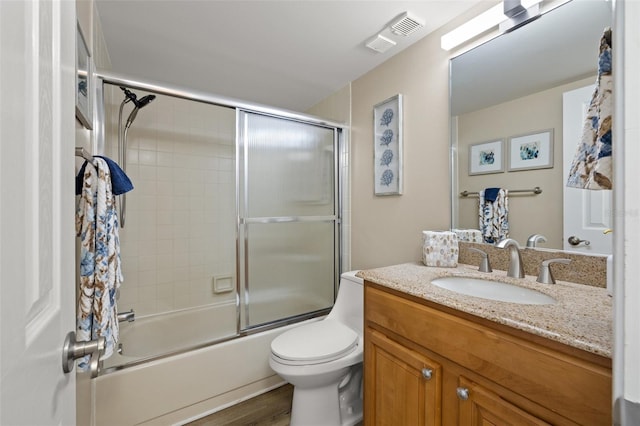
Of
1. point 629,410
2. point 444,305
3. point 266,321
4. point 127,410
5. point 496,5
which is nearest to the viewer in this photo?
point 629,410

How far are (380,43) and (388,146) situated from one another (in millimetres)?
631

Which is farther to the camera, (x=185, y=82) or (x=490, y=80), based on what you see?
(x=185, y=82)

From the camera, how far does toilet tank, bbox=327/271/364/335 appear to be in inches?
66.6

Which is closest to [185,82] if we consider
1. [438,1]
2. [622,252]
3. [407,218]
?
[438,1]

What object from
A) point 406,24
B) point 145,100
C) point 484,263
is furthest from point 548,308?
point 145,100

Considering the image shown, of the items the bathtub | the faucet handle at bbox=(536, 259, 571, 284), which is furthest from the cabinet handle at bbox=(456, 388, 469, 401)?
the bathtub

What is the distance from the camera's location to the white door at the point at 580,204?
41.6 inches

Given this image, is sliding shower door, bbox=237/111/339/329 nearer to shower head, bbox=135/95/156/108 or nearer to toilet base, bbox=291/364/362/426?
shower head, bbox=135/95/156/108

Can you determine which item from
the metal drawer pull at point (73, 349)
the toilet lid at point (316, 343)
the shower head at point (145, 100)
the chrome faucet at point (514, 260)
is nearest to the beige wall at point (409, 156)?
the chrome faucet at point (514, 260)

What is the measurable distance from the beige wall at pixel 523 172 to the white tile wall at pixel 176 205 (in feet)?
6.51

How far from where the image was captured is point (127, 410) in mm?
1453

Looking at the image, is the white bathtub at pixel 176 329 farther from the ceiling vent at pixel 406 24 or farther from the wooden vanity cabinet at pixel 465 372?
the ceiling vent at pixel 406 24

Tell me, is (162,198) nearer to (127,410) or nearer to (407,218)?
(127,410)

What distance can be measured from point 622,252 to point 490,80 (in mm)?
1410
